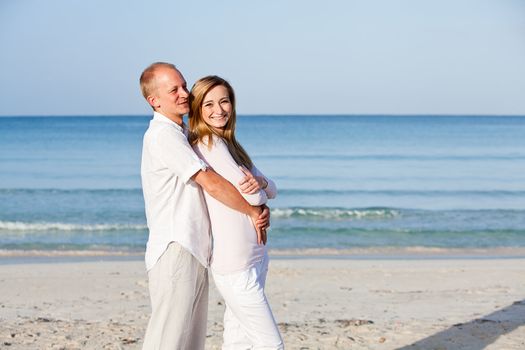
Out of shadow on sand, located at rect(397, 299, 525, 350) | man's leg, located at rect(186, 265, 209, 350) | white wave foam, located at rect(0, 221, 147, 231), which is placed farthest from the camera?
white wave foam, located at rect(0, 221, 147, 231)

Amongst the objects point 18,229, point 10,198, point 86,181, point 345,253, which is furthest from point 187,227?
point 86,181

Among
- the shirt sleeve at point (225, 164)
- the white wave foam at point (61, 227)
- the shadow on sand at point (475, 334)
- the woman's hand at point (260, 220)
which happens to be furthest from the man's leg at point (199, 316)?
the white wave foam at point (61, 227)

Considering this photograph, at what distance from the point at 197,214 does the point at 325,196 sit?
17511mm

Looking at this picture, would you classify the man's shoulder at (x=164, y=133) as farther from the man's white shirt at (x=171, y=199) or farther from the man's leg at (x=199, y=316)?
the man's leg at (x=199, y=316)

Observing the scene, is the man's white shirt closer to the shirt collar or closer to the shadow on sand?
the shirt collar

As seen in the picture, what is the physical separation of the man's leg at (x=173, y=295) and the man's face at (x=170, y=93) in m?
0.65

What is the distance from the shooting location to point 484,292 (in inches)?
348

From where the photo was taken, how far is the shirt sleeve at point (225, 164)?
13.0 feet

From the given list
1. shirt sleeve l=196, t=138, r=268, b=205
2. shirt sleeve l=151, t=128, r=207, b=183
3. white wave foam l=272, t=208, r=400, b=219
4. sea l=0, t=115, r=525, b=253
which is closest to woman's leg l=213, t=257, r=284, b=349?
shirt sleeve l=196, t=138, r=268, b=205

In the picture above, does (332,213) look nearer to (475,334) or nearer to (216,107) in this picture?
(475,334)

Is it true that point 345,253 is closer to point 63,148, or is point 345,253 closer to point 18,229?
point 18,229

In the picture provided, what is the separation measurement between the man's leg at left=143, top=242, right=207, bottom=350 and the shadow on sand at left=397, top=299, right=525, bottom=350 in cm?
268

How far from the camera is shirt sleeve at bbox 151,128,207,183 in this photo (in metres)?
3.82

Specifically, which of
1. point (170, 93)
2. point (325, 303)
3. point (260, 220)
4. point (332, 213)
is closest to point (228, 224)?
point (260, 220)
